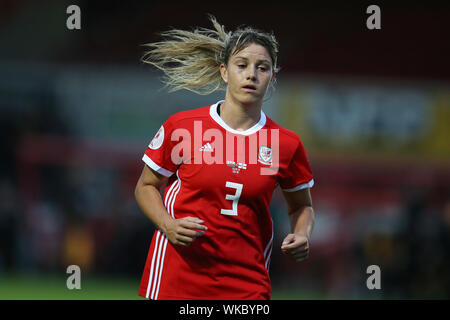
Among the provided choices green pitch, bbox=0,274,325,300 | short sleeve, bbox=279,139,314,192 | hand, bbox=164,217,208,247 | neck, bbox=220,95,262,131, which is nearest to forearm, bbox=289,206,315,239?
short sleeve, bbox=279,139,314,192

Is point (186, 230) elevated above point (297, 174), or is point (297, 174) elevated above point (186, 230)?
point (297, 174)

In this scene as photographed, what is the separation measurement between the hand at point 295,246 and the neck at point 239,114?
2.38 feet

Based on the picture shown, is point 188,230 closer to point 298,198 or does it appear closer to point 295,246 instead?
point 295,246

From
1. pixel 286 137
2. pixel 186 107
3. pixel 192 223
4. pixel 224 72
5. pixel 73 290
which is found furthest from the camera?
pixel 186 107

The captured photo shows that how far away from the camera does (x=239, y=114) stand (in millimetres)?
4504

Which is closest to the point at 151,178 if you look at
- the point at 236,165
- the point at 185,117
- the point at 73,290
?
the point at 185,117

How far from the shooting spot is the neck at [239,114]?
4496 mm

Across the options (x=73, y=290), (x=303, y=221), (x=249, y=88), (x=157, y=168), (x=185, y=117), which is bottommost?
(x=73, y=290)

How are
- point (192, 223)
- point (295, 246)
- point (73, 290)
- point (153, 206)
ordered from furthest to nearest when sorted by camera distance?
point (73, 290) → point (153, 206) → point (295, 246) → point (192, 223)

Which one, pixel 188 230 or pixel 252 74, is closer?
pixel 188 230

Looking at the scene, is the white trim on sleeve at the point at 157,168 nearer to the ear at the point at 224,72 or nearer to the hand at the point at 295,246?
the ear at the point at 224,72

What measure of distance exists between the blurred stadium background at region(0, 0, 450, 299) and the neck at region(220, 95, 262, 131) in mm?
9201

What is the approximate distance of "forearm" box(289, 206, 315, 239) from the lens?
4.55 m

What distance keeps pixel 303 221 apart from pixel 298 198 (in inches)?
6.9
